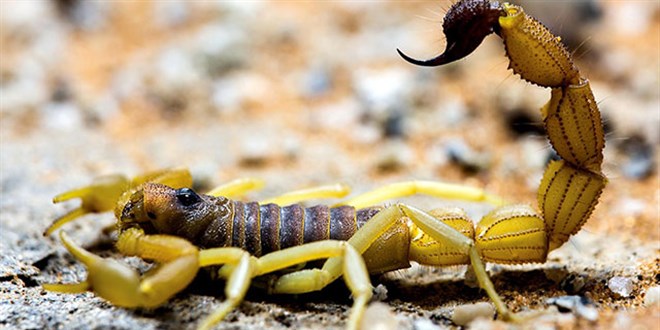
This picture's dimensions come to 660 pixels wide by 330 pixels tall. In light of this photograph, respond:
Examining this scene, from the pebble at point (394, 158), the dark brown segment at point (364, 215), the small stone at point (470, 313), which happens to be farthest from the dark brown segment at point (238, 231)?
the pebble at point (394, 158)

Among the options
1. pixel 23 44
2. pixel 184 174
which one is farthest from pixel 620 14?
pixel 23 44

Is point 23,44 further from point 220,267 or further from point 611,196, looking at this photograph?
point 611,196

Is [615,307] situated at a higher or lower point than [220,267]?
lower

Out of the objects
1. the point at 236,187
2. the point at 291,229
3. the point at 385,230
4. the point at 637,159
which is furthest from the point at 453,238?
the point at 637,159

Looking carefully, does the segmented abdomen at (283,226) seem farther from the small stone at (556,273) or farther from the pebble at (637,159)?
the pebble at (637,159)

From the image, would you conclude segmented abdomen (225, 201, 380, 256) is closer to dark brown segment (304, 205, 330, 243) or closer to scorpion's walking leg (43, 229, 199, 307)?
dark brown segment (304, 205, 330, 243)

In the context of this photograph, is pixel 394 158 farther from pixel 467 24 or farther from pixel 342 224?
pixel 467 24
